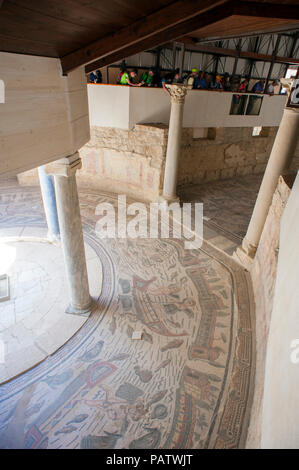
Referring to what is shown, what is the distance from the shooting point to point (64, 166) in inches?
145

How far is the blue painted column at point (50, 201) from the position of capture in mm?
6211

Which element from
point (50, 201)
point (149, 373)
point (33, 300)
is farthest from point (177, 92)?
point (149, 373)

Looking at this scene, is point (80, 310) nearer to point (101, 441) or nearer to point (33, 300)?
point (33, 300)

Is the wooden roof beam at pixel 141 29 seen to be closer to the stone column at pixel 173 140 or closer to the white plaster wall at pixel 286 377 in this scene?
the white plaster wall at pixel 286 377

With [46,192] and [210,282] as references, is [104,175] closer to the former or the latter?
[46,192]

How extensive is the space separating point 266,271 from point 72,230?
3783 mm

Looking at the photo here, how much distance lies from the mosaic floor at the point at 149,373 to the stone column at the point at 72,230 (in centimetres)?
49

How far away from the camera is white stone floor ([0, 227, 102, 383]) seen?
4.30 m

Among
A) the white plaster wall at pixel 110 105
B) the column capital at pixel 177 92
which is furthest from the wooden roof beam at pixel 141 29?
the white plaster wall at pixel 110 105

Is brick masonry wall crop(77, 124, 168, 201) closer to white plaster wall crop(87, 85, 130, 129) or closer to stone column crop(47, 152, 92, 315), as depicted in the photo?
white plaster wall crop(87, 85, 130, 129)

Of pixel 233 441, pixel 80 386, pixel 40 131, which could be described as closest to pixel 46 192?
pixel 40 131

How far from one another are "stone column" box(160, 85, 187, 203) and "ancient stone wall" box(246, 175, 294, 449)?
3.82m

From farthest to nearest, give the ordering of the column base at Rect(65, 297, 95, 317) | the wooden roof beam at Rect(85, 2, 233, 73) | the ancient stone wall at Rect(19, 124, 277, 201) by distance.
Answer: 1. the ancient stone wall at Rect(19, 124, 277, 201)
2. the column base at Rect(65, 297, 95, 317)
3. the wooden roof beam at Rect(85, 2, 233, 73)

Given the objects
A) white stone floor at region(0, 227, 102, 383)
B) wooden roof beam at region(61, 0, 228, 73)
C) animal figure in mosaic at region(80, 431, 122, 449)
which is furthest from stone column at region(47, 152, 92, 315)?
animal figure in mosaic at region(80, 431, 122, 449)
